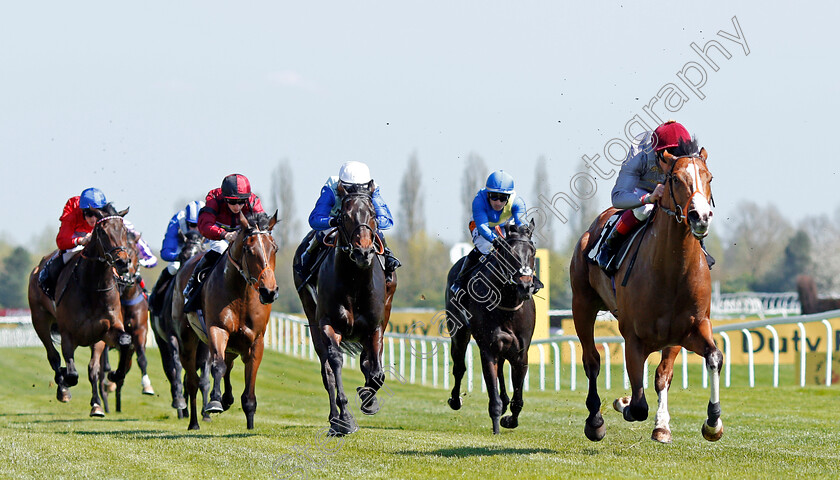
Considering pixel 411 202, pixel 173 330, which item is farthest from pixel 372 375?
pixel 411 202

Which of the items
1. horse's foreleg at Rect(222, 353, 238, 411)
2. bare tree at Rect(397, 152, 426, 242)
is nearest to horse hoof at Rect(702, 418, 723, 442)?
horse's foreleg at Rect(222, 353, 238, 411)

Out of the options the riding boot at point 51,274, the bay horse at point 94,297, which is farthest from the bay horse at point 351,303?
the riding boot at point 51,274

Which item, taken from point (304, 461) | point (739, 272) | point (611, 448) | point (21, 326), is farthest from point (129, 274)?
point (739, 272)

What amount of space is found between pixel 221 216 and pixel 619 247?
4.40m

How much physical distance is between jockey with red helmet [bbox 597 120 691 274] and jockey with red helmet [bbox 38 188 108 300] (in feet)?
23.2

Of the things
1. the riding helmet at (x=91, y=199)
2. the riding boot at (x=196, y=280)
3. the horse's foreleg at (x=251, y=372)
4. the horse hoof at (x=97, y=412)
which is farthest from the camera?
the horse hoof at (x=97, y=412)

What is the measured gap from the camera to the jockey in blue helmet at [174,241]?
13.4 metres

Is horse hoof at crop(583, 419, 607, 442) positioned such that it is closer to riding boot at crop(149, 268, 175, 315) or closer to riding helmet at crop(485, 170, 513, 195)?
riding helmet at crop(485, 170, 513, 195)

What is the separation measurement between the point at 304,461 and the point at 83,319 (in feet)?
19.3

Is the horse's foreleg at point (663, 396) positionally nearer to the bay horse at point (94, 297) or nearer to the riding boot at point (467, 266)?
the riding boot at point (467, 266)

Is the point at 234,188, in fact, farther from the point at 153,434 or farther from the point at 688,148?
the point at 688,148

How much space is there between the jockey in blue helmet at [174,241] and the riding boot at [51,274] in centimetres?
117

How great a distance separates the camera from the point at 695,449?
8070 millimetres

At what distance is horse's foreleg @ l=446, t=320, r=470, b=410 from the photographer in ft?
37.1
